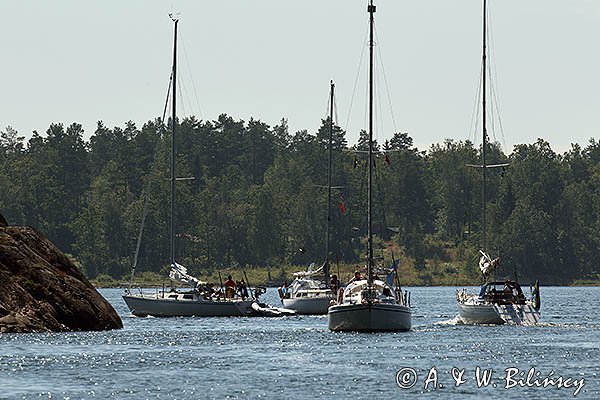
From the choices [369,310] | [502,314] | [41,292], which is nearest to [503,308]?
[502,314]

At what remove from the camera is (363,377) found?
52.4 m

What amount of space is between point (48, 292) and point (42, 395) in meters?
22.8

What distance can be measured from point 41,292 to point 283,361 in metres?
15.0

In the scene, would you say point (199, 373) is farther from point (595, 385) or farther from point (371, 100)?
point (371, 100)

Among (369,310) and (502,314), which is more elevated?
(502,314)

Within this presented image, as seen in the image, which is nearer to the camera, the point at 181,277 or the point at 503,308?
the point at 503,308

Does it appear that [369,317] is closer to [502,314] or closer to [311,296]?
[502,314]

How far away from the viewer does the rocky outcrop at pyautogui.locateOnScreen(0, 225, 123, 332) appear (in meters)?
67.5

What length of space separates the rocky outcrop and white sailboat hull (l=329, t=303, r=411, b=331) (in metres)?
11.5
